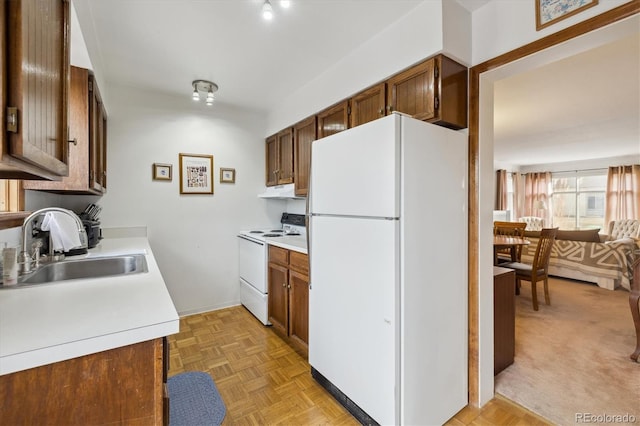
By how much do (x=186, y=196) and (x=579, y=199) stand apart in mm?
9395

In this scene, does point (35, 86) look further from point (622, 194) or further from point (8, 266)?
point (622, 194)

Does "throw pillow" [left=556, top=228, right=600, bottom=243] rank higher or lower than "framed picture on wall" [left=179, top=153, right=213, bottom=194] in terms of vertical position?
lower

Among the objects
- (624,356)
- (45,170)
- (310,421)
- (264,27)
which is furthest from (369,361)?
(624,356)

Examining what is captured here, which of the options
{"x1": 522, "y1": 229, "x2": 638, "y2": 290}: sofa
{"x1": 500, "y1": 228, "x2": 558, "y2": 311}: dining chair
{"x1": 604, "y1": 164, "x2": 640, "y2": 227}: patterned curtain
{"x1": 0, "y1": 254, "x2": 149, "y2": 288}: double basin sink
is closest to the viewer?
{"x1": 0, "y1": 254, "x2": 149, "y2": 288}: double basin sink

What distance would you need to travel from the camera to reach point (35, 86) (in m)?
0.80

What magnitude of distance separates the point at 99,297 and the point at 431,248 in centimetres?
150

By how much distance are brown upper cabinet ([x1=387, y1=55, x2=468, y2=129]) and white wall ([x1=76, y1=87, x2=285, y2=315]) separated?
2.23m

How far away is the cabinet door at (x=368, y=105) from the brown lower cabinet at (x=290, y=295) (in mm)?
1139

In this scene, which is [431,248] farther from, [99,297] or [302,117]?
[302,117]

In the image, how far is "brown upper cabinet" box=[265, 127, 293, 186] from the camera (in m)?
3.15

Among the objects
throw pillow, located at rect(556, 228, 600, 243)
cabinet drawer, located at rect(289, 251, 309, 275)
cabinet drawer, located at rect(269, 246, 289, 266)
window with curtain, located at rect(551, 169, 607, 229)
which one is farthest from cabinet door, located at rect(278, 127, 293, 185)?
window with curtain, located at rect(551, 169, 607, 229)

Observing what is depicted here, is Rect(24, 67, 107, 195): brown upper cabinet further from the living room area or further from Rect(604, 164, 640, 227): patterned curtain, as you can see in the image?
Rect(604, 164, 640, 227): patterned curtain

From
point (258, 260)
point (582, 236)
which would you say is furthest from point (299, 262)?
point (582, 236)

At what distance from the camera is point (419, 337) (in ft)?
4.84
